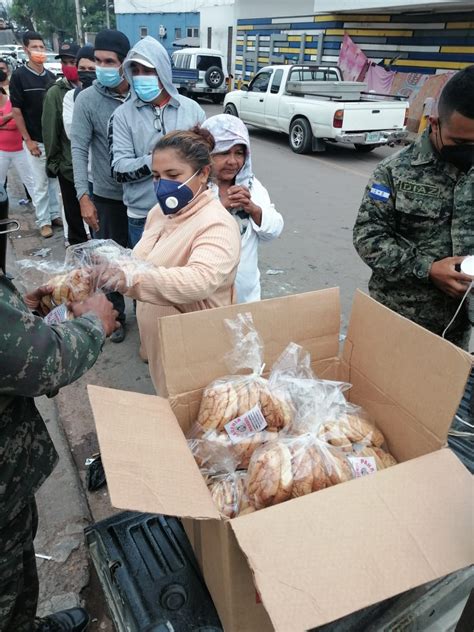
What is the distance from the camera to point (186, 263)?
1.78 meters

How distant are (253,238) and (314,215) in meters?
4.50

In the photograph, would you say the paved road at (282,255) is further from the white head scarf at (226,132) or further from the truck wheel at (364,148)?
the white head scarf at (226,132)

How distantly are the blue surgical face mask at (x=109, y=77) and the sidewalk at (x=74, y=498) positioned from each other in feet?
4.98

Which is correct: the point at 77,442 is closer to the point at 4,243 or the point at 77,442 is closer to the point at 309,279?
the point at 4,243

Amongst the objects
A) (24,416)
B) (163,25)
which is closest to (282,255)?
(24,416)

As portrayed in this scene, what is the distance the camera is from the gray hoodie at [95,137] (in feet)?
10.3

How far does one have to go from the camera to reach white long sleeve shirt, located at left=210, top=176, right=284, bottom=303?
2281mm

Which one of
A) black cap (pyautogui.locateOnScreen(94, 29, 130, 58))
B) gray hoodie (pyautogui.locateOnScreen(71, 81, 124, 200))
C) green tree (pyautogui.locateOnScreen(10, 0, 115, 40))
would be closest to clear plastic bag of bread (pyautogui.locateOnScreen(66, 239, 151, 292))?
gray hoodie (pyautogui.locateOnScreen(71, 81, 124, 200))

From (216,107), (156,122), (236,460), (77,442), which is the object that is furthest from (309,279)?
(216,107)

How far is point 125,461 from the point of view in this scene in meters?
1.05

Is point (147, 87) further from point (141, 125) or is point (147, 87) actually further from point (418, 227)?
point (418, 227)

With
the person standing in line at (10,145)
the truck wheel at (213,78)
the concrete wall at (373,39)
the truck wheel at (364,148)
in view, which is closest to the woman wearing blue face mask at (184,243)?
the person standing in line at (10,145)

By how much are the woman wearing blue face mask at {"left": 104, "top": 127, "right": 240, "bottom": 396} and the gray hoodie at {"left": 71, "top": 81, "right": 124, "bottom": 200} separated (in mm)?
1490

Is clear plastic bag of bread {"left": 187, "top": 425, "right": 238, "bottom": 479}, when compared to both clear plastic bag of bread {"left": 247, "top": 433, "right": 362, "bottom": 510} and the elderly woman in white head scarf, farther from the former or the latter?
the elderly woman in white head scarf
